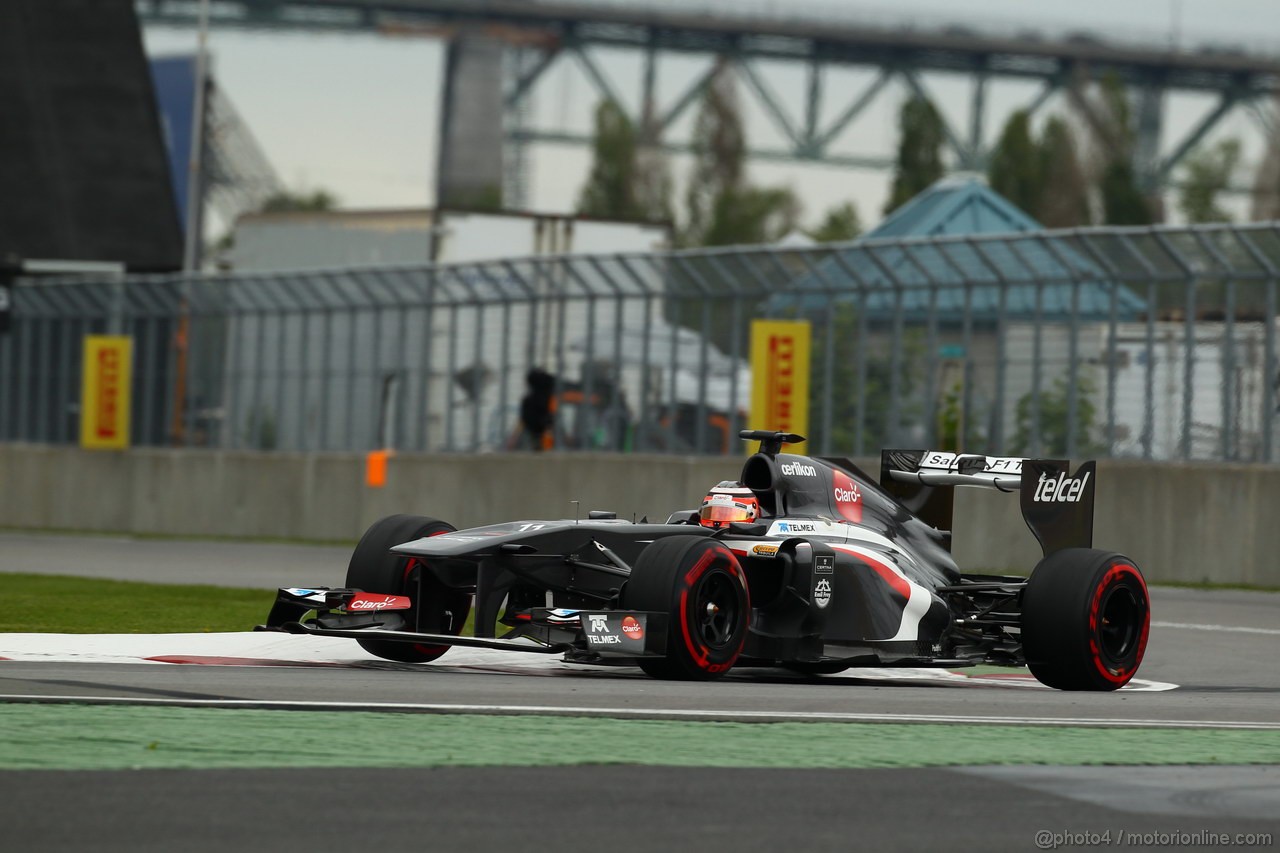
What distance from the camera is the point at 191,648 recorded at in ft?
43.5

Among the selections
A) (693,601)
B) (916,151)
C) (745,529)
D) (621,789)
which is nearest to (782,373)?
(745,529)

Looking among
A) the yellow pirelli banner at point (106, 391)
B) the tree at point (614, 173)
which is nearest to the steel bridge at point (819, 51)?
the tree at point (614, 173)

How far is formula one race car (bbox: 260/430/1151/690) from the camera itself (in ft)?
37.4

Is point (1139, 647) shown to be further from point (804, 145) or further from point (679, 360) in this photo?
point (804, 145)

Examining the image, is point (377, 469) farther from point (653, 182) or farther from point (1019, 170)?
point (653, 182)

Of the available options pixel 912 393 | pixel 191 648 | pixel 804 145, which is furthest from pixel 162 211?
pixel 804 145

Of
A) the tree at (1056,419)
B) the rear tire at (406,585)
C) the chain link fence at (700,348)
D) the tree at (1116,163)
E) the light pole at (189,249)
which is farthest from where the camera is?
the tree at (1116,163)

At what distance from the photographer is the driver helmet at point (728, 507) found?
1245 cm

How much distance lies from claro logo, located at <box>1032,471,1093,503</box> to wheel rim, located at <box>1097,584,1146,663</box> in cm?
72

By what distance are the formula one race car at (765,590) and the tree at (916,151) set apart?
70.4 meters

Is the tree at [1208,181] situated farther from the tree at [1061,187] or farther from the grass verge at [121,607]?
the grass verge at [121,607]

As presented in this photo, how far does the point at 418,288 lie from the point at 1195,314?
1246 centimetres

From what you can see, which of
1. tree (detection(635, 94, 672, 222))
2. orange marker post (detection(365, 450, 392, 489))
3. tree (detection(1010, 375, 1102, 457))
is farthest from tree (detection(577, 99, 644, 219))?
tree (detection(1010, 375, 1102, 457))

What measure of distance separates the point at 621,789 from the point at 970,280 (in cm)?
1832
